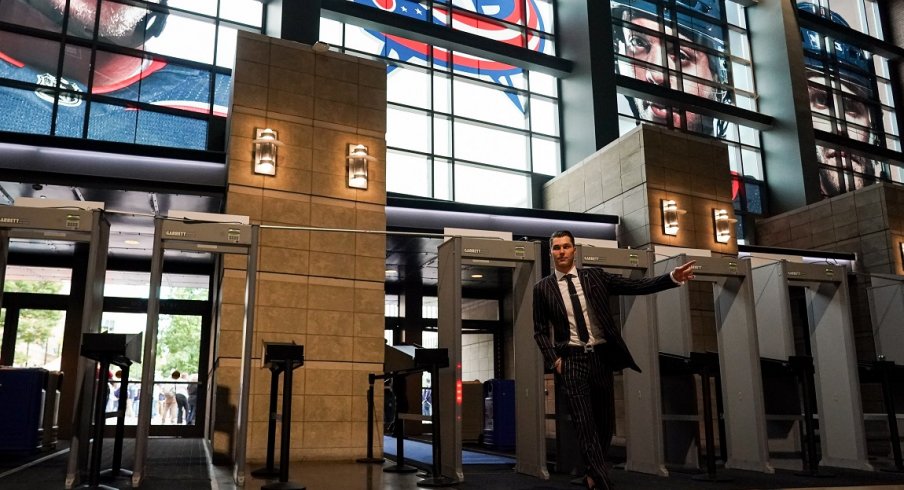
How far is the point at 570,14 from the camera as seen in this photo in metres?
15.6

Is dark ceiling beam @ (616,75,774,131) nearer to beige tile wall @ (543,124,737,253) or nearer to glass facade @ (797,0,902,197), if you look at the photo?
glass facade @ (797,0,902,197)

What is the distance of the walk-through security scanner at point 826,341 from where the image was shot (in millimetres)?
6793

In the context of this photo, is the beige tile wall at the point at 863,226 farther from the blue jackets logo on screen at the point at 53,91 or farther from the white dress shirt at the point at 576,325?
the blue jackets logo on screen at the point at 53,91

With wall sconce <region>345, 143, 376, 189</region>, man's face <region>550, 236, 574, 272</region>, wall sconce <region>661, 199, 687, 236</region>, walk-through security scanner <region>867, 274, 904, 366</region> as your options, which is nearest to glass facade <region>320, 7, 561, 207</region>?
wall sconce <region>661, 199, 687, 236</region>

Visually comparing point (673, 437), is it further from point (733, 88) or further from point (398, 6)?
point (733, 88)

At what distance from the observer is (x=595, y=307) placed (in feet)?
14.1

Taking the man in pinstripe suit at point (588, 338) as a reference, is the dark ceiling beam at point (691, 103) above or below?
above

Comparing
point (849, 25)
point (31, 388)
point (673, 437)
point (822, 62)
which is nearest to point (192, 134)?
point (31, 388)

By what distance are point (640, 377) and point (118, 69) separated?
1004cm

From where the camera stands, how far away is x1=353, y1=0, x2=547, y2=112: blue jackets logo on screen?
14.4 metres

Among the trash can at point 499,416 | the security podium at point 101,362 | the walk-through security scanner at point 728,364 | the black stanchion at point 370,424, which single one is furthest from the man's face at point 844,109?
the security podium at point 101,362

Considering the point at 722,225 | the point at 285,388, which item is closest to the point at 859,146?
the point at 722,225

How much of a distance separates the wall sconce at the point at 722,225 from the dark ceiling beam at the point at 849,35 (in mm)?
10133

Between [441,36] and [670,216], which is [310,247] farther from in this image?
[441,36]
